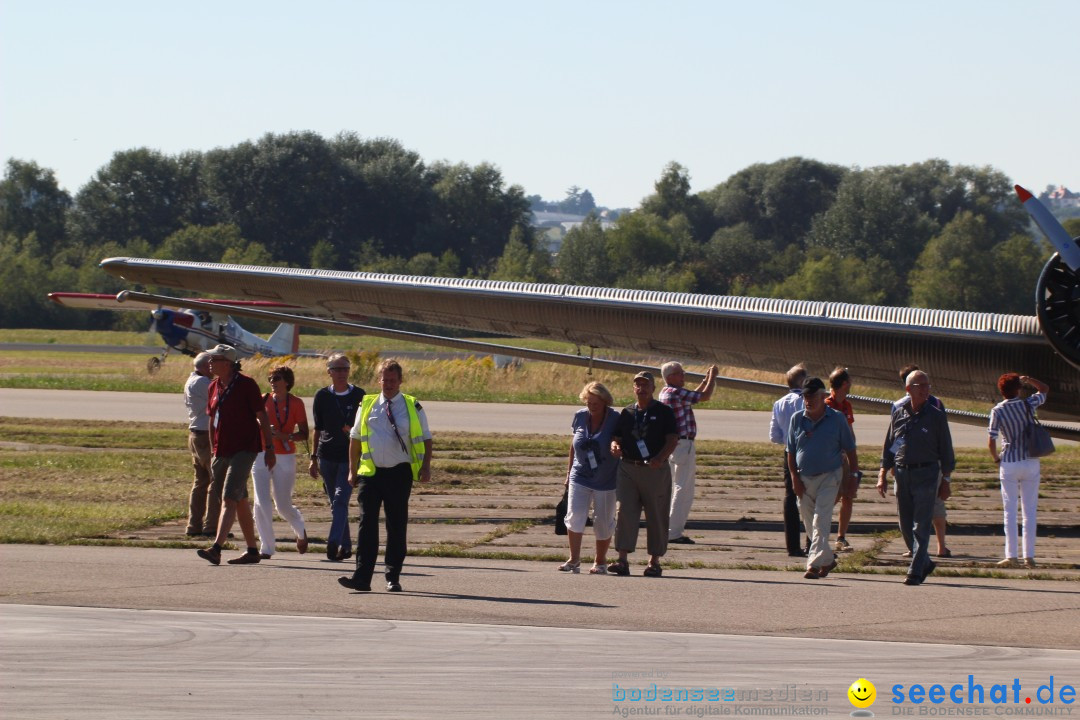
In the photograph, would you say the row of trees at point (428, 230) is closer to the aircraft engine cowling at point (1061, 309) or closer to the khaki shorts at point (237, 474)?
the aircraft engine cowling at point (1061, 309)

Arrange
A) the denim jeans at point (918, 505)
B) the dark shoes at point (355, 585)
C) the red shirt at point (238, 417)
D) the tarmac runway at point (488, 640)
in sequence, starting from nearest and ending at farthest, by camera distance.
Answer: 1. the tarmac runway at point (488, 640)
2. the dark shoes at point (355, 585)
3. the denim jeans at point (918, 505)
4. the red shirt at point (238, 417)

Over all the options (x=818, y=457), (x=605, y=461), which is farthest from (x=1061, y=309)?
(x=605, y=461)

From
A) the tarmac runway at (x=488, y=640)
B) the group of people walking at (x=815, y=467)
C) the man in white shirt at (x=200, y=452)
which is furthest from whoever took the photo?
the man in white shirt at (x=200, y=452)

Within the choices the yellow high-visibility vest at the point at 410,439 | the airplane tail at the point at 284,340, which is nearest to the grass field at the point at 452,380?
the airplane tail at the point at 284,340

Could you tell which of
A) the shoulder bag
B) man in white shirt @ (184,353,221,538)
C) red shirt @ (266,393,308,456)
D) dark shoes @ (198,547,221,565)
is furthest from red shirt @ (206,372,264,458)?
the shoulder bag

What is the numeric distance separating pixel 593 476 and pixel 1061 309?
634 centimetres

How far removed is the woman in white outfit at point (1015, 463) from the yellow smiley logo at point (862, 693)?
5683mm

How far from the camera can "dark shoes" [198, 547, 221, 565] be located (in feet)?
38.0

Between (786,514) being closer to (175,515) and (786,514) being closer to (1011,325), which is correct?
(1011,325)

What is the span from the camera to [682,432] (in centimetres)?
1384

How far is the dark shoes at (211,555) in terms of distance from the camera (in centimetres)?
1159

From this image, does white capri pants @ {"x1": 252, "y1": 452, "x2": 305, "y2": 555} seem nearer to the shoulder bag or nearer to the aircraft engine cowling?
the shoulder bag

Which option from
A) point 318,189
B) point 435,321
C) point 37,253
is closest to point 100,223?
point 37,253

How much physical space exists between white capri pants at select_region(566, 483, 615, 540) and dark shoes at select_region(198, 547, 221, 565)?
10.1 feet
